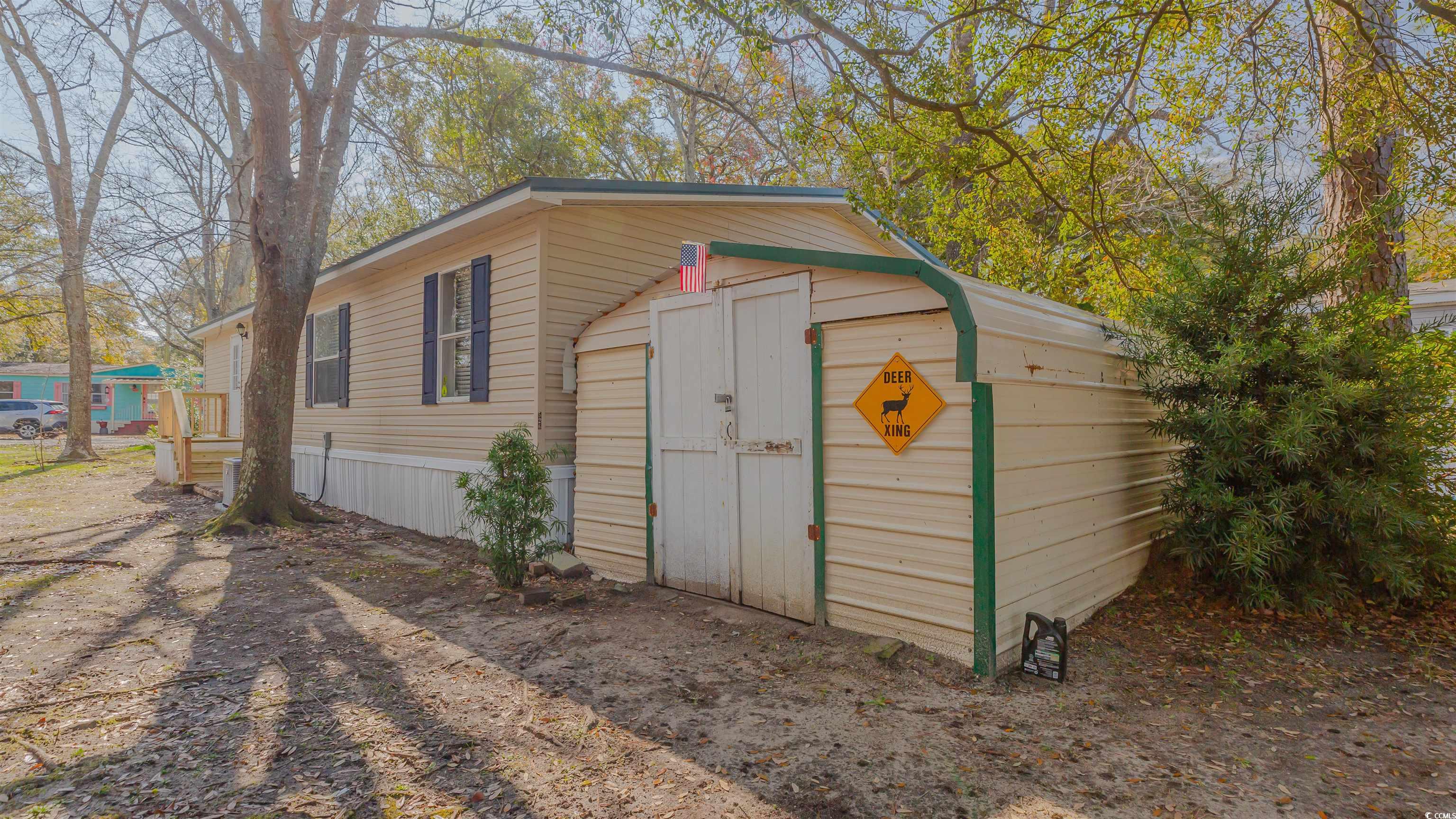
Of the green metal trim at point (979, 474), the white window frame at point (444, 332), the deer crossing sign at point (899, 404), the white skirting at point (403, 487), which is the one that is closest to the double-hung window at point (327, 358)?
the white skirting at point (403, 487)

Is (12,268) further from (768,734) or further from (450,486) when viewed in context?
(768,734)

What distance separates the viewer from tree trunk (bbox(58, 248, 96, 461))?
1606cm

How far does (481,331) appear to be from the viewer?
7.54 m

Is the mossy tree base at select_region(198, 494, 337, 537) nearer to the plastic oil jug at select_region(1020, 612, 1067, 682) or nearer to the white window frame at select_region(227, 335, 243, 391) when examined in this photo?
the white window frame at select_region(227, 335, 243, 391)

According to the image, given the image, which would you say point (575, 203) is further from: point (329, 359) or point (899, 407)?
point (329, 359)

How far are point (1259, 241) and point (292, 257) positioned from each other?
31.0ft

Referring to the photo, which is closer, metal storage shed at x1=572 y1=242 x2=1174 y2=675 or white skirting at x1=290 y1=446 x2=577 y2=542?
metal storage shed at x1=572 y1=242 x2=1174 y2=675

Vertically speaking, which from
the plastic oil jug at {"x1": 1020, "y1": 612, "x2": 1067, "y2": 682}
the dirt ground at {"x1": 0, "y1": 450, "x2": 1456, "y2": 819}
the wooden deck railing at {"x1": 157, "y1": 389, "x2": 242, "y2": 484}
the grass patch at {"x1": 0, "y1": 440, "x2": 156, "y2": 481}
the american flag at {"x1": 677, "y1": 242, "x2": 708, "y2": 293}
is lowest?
the dirt ground at {"x1": 0, "y1": 450, "x2": 1456, "y2": 819}

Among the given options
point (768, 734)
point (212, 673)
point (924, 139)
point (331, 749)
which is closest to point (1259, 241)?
point (924, 139)

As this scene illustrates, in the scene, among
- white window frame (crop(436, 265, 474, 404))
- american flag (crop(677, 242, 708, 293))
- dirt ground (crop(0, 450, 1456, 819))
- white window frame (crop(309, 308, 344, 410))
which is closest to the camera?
dirt ground (crop(0, 450, 1456, 819))

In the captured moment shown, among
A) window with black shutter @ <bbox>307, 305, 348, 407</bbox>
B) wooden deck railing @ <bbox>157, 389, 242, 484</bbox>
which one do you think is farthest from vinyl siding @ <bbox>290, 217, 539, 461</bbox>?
wooden deck railing @ <bbox>157, 389, 242, 484</bbox>

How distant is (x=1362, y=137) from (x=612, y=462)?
671cm

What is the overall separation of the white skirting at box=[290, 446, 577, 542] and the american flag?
2.21 m

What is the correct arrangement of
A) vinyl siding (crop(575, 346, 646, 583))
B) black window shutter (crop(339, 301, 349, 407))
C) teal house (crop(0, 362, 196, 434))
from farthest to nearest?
teal house (crop(0, 362, 196, 434)) < black window shutter (crop(339, 301, 349, 407)) < vinyl siding (crop(575, 346, 646, 583))
